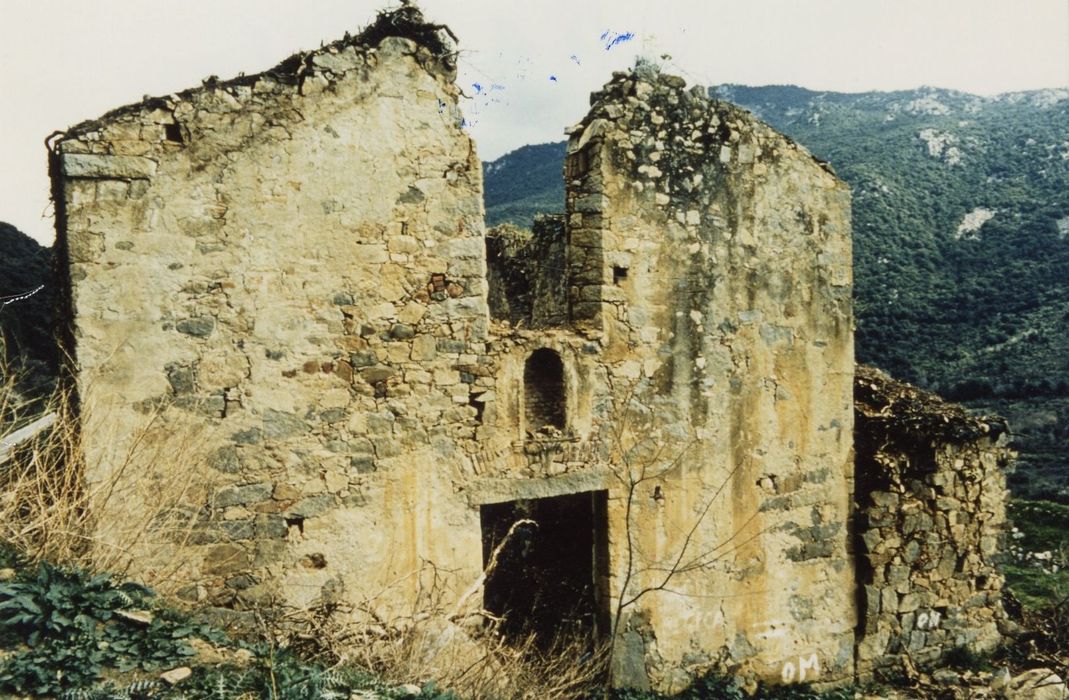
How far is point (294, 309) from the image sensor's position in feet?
15.9

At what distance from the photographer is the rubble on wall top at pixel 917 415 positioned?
6.77m

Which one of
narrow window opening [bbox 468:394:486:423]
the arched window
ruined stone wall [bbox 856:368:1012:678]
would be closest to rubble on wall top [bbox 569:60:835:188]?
the arched window

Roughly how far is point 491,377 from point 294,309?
1.29 metres

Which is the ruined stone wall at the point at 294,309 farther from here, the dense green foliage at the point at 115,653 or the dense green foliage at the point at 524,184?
the dense green foliage at the point at 524,184

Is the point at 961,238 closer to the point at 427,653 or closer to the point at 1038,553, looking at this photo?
the point at 1038,553

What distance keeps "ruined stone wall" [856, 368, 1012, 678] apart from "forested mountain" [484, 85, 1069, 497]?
28.9ft

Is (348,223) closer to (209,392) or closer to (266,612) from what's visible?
(209,392)

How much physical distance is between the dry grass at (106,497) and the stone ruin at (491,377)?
3 centimetres

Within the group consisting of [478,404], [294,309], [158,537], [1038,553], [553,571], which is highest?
[294,309]

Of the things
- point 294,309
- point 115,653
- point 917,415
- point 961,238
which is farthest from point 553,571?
point 961,238

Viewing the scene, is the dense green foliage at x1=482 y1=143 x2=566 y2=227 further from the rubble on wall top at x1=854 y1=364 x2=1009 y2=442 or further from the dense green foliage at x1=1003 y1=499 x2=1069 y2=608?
the rubble on wall top at x1=854 y1=364 x2=1009 y2=442

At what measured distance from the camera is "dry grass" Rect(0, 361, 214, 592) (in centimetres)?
415

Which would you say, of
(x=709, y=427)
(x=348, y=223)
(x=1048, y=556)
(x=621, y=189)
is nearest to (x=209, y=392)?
(x=348, y=223)

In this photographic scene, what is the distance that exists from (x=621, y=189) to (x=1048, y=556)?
942 cm
